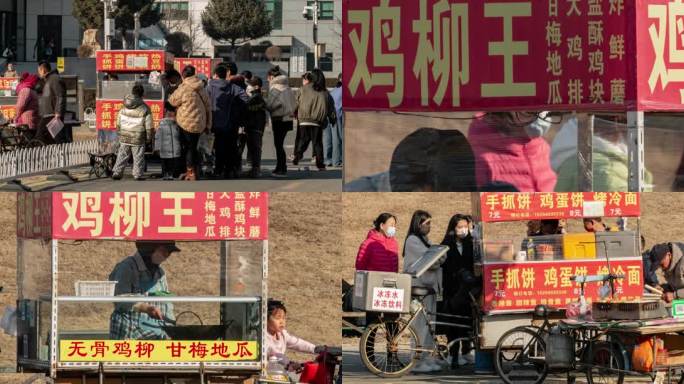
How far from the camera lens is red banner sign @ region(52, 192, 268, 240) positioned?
11391mm

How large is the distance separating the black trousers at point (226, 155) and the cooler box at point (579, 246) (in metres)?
5.24

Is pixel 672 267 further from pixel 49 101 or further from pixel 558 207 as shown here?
pixel 49 101

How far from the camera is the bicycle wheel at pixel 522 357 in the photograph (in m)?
12.6

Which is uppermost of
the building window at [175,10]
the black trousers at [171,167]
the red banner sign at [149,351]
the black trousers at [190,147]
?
the building window at [175,10]

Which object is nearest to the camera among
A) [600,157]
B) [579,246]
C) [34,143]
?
[600,157]

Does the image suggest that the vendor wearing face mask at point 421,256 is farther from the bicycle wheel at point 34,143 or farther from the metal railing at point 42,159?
the bicycle wheel at point 34,143

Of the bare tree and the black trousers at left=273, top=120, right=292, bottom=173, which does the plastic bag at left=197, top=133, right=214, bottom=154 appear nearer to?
the black trousers at left=273, top=120, right=292, bottom=173

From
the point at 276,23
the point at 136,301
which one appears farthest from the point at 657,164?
the point at 276,23

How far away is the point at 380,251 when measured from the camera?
13.5 m

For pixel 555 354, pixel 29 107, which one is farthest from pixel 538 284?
pixel 29 107

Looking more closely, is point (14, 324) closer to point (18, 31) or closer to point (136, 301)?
point (136, 301)

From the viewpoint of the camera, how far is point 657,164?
869 cm

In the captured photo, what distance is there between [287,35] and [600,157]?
6249 cm

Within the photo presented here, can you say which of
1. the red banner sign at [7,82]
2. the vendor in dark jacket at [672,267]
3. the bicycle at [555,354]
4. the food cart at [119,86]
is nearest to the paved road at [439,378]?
the bicycle at [555,354]
